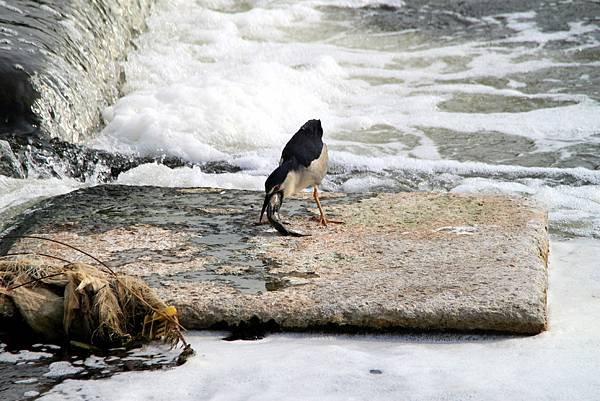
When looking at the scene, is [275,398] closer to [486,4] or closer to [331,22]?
[331,22]

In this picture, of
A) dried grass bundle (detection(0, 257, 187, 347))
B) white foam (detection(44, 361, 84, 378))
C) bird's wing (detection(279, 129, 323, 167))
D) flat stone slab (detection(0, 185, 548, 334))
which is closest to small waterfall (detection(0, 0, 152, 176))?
flat stone slab (detection(0, 185, 548, 334))

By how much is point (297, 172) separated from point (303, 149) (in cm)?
20

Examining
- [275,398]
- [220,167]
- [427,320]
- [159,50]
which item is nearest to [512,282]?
[427,320]

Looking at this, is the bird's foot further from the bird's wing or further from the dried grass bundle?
the dried grass bundle

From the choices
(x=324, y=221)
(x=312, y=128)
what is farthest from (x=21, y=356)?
(x=312, y=128)

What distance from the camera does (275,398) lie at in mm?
2850

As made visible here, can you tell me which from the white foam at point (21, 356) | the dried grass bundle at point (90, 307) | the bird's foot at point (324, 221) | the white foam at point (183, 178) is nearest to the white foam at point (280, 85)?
the white foam at point (183, 178)

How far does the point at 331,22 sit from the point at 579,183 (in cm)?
602

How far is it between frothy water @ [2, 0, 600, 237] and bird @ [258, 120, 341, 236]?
1.25 meters

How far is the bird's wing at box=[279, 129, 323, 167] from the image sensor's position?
15.4ft

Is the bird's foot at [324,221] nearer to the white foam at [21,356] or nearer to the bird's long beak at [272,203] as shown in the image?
the bird's long beak at [272,203]

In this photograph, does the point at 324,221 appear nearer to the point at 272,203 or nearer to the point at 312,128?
the point at 272,203

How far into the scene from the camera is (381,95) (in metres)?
8.75

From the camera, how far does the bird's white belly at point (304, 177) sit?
14.9 feet
